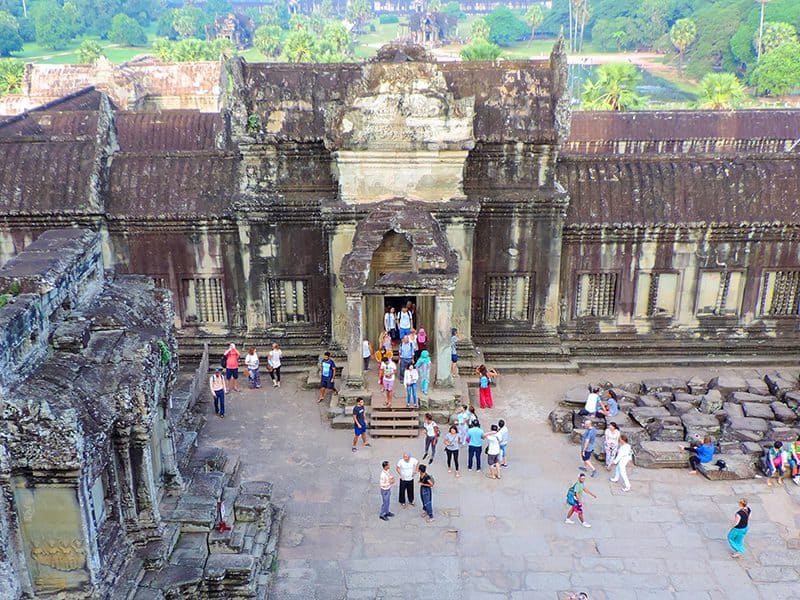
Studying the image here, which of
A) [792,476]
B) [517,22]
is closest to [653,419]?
[792,476]

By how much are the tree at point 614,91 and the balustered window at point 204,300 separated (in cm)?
3648

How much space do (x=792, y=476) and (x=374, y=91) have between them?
12.3 meters

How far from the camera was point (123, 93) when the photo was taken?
153 feet

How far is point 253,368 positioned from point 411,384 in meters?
4.44

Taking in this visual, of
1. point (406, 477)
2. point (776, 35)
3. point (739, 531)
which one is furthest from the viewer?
point (776, 35)

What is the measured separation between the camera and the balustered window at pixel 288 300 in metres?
21.4

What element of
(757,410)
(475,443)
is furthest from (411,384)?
(757,410)

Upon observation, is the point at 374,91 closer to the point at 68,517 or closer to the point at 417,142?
the point at 417,142

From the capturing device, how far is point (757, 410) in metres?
18.6

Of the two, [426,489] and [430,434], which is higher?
[430,434]

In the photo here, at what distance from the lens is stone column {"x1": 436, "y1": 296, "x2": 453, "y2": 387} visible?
1852 cm

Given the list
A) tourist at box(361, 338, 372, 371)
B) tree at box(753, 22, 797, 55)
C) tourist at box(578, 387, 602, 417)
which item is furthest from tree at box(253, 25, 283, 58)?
tourist at box(578, 387, 602, 417)

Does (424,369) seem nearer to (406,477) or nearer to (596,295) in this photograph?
(406,477)

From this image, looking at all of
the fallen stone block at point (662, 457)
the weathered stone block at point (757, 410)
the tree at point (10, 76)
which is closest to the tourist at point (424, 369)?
the fallen stone block at point (662, 457)
